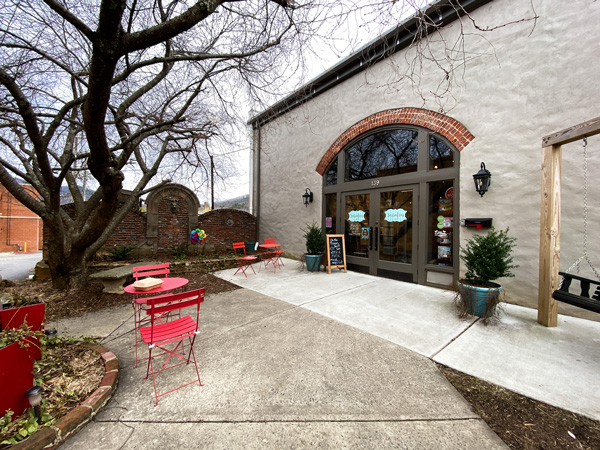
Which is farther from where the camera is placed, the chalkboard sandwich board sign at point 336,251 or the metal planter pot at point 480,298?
the chalkboard sandwich board sign at point 336,251

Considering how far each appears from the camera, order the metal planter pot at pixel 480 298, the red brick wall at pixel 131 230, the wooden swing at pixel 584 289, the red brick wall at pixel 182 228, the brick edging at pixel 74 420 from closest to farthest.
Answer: the brick edging at pixel 74 420, the wooden swing at pixel 584 289, the metal planter pot at pixel 480 298, the red brick wall at pixel 131 230, the red brick wall at pixel 182 228

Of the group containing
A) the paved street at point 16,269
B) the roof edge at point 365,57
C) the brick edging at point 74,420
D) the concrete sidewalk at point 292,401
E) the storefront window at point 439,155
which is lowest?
the paved street at point 16,269

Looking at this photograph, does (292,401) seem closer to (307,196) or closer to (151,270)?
(151,270)

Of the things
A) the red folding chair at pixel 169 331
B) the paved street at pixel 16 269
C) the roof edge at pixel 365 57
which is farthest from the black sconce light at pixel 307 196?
the paved street at pixel 16 269

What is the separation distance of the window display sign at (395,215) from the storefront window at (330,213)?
174 centimetres

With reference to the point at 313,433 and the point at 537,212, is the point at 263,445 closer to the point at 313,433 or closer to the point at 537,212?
the point at 313,433

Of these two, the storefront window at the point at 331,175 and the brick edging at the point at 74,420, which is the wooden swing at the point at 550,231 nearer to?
the storefront window at the point at 331,175

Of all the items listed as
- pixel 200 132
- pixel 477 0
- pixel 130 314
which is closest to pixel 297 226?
pixel 200 132

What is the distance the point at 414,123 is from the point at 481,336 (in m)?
4.40

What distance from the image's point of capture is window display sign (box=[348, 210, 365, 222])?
21.8 ft

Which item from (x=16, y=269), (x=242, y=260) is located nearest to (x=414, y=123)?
(x=242, y=260)

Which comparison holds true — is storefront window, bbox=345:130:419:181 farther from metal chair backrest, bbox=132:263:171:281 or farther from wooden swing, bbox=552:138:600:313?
metal chair backrest, bbox=132:263:171:281

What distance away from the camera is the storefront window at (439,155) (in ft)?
16.6

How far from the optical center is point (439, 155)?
521cm
